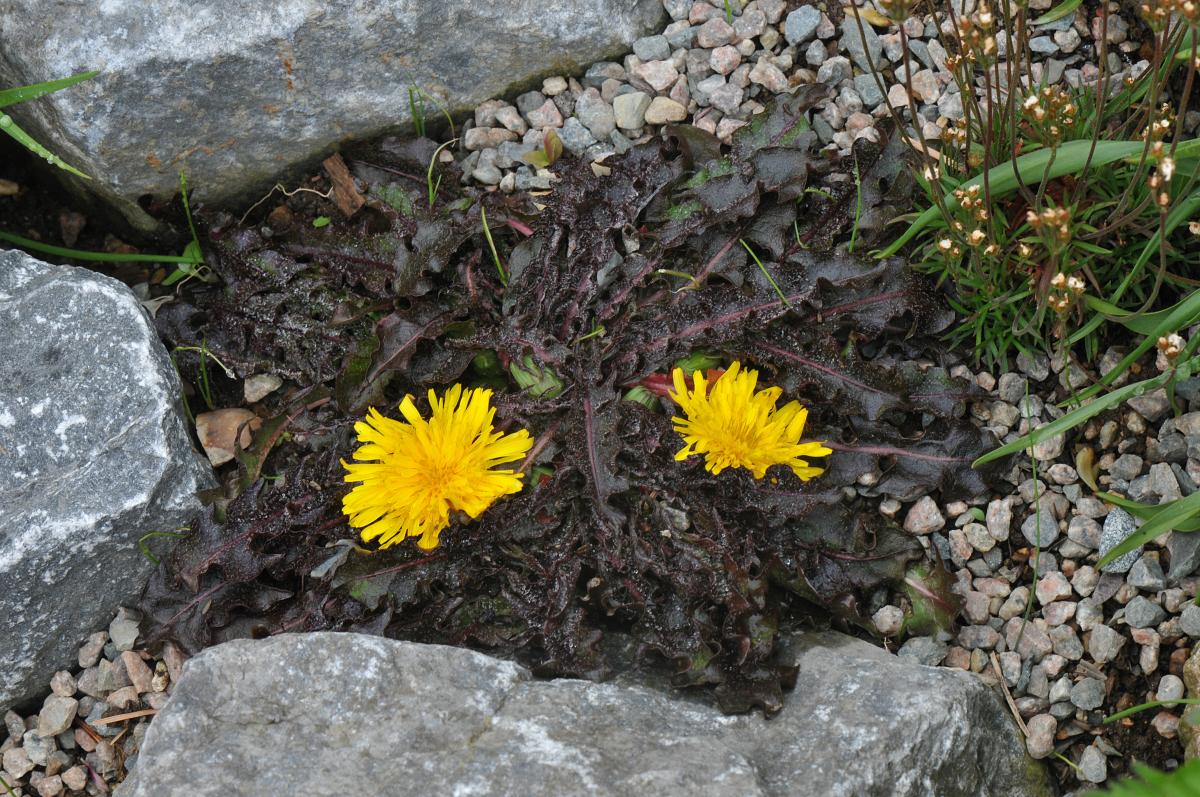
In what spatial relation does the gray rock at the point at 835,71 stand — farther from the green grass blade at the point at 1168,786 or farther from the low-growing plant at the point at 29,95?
the green grass blade at the point at 1168,786

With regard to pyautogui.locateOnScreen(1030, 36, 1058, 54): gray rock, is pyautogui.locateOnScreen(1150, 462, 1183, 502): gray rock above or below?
below

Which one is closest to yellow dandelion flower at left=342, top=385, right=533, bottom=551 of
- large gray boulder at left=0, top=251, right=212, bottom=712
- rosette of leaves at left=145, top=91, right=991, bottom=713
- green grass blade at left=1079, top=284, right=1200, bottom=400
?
rosette of leaves at left=145, top=91, right=991, bottom=713

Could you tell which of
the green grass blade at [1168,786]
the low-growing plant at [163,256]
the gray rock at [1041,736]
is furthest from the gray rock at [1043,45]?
the low-growing plant at [163,256]

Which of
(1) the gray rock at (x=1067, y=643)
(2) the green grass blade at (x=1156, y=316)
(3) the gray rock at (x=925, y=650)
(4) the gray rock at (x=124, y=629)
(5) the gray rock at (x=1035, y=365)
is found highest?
(2) the green grass blade at (x=1156, y=316)

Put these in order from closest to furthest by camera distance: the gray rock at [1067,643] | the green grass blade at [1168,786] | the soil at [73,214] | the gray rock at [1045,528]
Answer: the green grass blade at [1168,786]
the gray rock at [1067,643]
the gray rock at [1045,528]
the soil at [73,214]

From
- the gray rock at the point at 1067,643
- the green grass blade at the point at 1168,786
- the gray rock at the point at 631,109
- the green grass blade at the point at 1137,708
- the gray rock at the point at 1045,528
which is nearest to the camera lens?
the green grass blade at the point at 1168,786

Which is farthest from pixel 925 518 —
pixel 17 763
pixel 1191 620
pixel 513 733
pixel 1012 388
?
pixel 17 763

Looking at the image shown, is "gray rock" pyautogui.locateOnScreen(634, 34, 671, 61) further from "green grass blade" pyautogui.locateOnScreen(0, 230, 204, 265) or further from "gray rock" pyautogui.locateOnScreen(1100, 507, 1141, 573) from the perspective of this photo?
"gray rock" pyautogui.locateOnScreen(1100, 507, 1141, 573)
